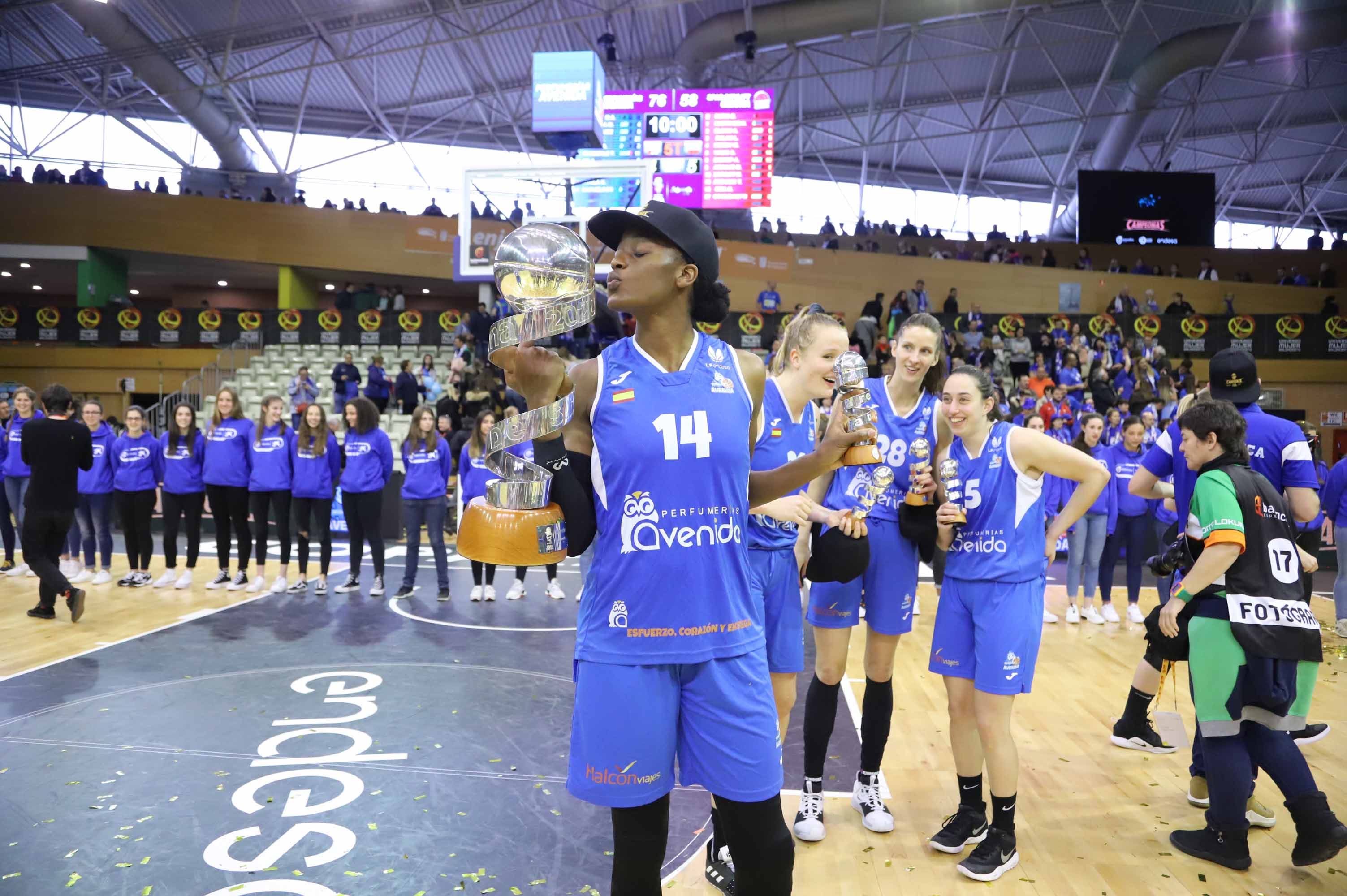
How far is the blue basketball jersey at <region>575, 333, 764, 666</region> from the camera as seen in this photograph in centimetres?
197

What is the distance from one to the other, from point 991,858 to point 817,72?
2432cm

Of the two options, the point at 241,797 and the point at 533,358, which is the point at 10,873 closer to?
the point at 241,797

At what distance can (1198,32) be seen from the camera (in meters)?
20.7

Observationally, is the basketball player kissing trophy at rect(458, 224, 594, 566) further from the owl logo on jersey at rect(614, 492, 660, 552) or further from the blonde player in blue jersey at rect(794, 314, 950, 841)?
the blonde player in blue jersey at rect(794, 314, 950, 841)

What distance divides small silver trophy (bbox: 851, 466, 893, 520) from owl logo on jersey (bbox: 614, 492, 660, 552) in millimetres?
805

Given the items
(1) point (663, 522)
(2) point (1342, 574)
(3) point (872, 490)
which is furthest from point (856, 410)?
(2) point (1342, 574)

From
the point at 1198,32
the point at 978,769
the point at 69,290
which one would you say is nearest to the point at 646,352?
the point at 978,769

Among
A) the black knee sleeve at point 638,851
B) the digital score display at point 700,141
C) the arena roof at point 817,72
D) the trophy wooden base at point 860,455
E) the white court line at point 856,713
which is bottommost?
the white court line at point 856,713

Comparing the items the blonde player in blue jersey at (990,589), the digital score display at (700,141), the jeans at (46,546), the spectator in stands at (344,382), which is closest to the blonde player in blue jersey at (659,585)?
the blonde player in blue jersey at (990,589)

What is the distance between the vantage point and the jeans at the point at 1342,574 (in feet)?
25.5

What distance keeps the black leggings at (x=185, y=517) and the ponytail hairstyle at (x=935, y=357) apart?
7.81 metres

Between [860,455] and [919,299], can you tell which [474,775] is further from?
[919,299]

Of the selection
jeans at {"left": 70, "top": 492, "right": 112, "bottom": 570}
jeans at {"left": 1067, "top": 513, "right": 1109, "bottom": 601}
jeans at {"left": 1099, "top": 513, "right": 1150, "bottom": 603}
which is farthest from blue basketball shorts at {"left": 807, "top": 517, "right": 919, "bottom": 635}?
jeans at {"left": 70, "top": 492, "right": 112, "bottom": 570}

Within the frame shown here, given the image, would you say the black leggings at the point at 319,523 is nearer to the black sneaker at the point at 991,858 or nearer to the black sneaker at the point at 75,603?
the black sneaker at the point at 75,603
